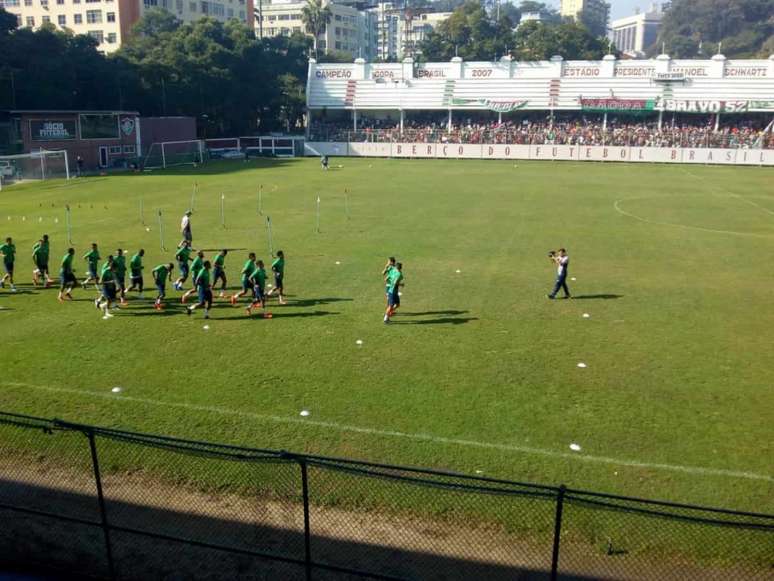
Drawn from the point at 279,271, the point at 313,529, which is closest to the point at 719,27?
the point at 279,271

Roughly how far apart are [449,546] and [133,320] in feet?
37.9

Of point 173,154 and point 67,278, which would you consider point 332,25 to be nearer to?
point 173,154

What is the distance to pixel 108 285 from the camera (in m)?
17.8

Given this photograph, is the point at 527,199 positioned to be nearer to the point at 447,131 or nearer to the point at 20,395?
the point at 20,395

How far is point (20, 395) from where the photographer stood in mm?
12922

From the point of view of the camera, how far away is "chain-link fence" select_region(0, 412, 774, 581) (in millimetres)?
8234

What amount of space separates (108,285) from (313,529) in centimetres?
1110

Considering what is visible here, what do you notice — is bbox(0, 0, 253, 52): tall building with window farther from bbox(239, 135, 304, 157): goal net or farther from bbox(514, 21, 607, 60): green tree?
bbox(514, 21, 607, 60): green tree

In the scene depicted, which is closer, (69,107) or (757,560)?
(757,560)

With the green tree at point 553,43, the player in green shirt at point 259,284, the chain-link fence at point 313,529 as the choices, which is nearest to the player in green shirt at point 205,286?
the player in green shirt at point 259,284

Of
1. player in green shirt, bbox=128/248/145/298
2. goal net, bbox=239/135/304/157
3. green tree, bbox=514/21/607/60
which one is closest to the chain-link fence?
player in green shirt, bbox=128/248/145/298

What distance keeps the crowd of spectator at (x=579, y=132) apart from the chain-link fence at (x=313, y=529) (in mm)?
61039

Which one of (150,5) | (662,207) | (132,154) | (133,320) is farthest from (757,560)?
(150,5)

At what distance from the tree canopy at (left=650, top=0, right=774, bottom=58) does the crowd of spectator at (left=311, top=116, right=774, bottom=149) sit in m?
96.2
